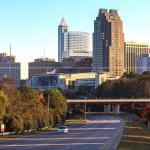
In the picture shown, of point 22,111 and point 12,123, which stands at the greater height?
point 22,111

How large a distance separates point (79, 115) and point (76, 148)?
5148 inches

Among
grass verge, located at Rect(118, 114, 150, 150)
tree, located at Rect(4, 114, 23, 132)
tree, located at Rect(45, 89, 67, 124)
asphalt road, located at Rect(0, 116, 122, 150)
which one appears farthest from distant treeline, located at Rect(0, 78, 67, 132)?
grass verge, located at Rect(118, 114, 150, 150)

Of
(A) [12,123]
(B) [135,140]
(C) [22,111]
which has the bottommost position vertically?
(B) [135,140]

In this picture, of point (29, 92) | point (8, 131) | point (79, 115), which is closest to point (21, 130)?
point (8, 131)

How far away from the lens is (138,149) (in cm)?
4622

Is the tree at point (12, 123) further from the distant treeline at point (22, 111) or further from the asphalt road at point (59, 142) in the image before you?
the asphalt road at point (59, 142)

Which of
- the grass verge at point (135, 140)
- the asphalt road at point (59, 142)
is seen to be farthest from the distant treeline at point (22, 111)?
the grass verge at point (135, 140)

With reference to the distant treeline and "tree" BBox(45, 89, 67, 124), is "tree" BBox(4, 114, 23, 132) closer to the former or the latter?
the distant treeline

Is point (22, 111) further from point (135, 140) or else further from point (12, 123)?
point (135, 140)

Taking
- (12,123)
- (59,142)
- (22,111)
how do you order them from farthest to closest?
1. (22,111)
2. (12,123)
3. (59,142)

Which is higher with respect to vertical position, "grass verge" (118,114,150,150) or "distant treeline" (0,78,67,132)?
"distant treeline" (0,78,67,132)

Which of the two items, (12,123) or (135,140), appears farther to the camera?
(12,123)

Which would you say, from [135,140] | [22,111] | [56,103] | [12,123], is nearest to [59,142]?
[135,140]

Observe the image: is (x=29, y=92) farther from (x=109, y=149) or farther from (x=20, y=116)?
(x=109, y=149)
